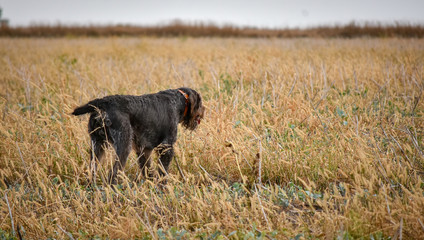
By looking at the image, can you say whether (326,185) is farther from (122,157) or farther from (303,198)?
(122,157)

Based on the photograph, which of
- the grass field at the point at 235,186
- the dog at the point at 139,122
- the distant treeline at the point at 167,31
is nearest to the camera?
the grass field at the point at 235,186

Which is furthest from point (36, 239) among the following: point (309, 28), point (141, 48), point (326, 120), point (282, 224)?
point (309, 28)

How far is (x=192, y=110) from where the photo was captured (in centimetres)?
386

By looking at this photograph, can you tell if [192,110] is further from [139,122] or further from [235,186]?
[235,186]

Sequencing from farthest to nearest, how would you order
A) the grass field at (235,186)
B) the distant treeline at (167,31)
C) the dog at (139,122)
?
the distant treeline at (167,31), the dog at (139,122), the grass field at (235,186)

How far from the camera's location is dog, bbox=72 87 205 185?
2967 mm

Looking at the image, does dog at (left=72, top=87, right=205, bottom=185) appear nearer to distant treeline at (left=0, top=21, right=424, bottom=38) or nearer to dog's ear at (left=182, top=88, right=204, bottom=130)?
dog's ear at (left=182, top=88, right=204, bottom=130)

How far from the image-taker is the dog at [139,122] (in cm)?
297

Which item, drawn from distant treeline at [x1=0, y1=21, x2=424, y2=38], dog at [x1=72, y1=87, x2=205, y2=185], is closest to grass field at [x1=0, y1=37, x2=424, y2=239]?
dog at [x1=72, y1=87, x2=205, y2=185]

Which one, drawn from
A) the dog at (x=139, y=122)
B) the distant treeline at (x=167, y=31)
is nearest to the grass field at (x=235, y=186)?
the dog at (x=139, y=122)

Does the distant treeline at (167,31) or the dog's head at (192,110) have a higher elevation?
the distant treeline at (167,31)

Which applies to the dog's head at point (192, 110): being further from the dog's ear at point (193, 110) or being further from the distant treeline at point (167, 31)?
the distant treeline at point (167, 31)

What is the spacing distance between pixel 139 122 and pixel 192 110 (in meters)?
0.81

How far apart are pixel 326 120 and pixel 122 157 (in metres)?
2.82
